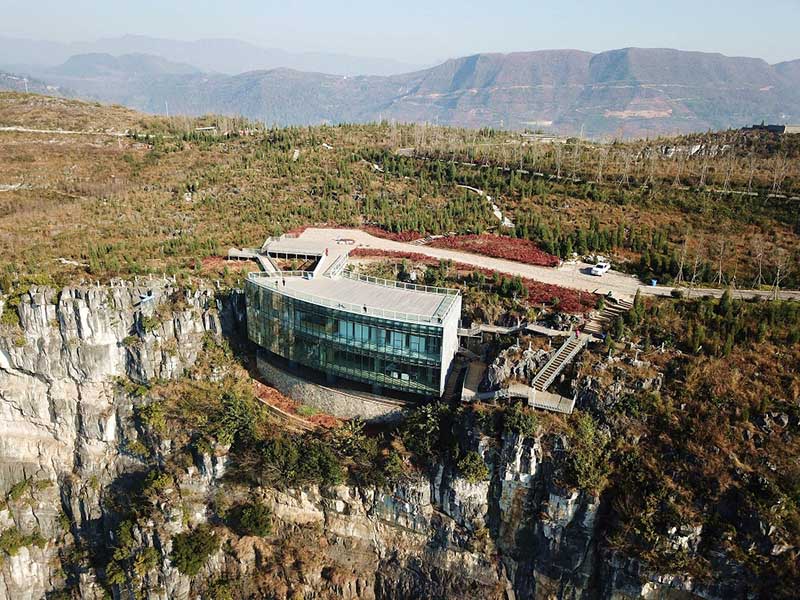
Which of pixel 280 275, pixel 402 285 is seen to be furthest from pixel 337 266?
pixel 402 285

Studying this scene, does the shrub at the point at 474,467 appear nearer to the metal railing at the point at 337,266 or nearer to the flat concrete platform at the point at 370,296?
the flat concrete platform at the point at 370,296

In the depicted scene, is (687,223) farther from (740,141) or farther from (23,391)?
(23,391)

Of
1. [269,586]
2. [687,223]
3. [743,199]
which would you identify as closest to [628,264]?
[687,223]

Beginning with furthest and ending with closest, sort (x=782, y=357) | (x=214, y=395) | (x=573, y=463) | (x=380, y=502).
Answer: (x=214, y=395)
(x=380, y=502)
(x=782, y=357)
(x=573, y=463)

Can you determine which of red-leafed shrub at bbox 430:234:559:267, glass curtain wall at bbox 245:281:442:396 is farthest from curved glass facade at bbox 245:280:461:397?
red-leafed shrub at bbox 430:234:559:267

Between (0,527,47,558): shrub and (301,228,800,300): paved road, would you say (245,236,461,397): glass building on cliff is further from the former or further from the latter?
(0,527,47,558): shrub

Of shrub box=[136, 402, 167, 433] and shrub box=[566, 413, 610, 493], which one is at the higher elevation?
shrub box=[566, 413, 610, 493]
